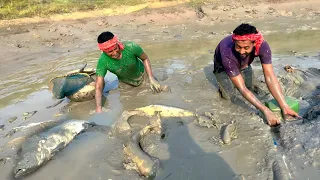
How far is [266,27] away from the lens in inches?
387

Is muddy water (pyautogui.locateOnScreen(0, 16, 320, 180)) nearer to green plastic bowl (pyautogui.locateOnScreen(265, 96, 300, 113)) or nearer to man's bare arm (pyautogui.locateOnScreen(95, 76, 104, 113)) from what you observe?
man's bare arm (pyautogui.locateOnScreen(95, 76, 104, 113))

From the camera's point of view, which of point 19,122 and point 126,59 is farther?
point 126,59

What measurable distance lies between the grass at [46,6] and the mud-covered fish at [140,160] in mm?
7711

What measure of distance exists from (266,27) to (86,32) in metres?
5.55

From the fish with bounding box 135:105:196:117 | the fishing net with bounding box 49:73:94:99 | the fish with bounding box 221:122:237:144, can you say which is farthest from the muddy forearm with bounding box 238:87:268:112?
the fishing net with bounding box 49:73:94:99

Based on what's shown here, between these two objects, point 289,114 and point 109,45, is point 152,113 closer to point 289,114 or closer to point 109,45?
point 109,45

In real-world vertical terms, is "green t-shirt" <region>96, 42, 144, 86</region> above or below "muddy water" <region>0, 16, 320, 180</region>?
above

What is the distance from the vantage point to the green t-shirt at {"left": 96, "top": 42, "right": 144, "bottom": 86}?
4.59m

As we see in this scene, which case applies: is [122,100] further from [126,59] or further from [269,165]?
[269,165]

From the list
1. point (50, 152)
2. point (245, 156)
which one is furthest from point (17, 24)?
point (245, 156)

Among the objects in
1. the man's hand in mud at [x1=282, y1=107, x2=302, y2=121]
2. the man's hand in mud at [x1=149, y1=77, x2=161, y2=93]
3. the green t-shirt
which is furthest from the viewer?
the man's hand in mud at [x1=149, y1=77, x2=161, y2=93]

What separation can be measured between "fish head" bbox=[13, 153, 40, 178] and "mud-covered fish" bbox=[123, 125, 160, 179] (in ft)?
2.97

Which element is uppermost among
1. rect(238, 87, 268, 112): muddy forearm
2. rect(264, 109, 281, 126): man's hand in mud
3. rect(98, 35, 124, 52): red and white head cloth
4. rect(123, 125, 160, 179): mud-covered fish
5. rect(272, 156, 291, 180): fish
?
rect(98, 35, 124, 52): red and white head cloth

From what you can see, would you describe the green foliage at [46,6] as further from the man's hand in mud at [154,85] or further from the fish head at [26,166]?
the fish head at [26,166]
